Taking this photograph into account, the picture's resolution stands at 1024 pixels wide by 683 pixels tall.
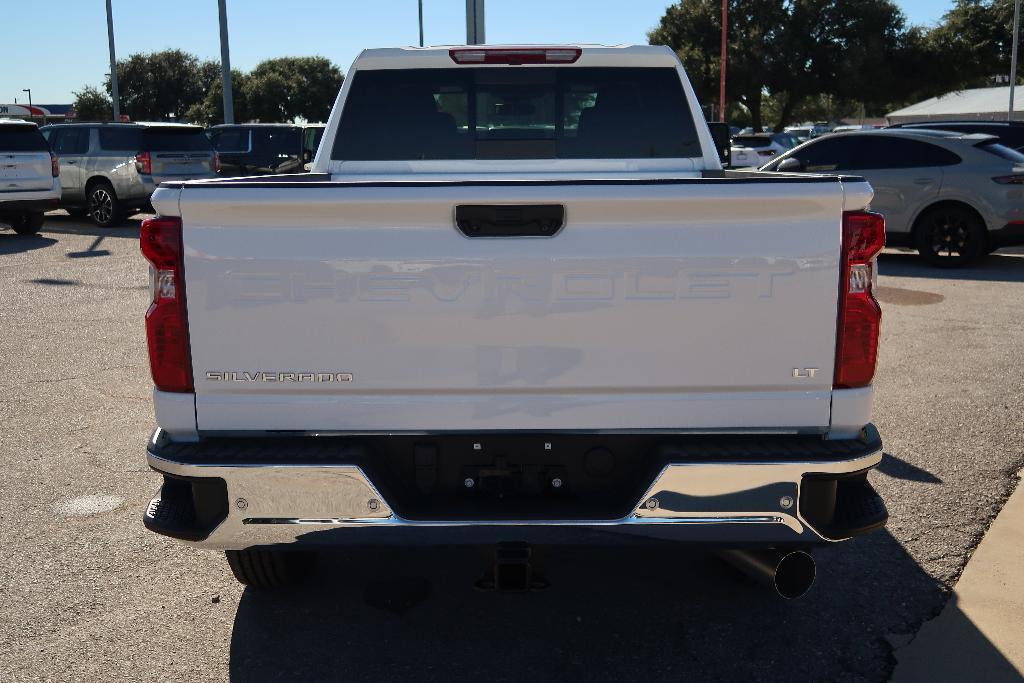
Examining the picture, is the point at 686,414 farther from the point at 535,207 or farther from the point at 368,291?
the point at 368,291

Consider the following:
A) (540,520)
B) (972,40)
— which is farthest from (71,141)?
(972,40)

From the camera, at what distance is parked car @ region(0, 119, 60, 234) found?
16516mm

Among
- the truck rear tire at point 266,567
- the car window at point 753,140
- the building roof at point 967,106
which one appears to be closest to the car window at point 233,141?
the car window at point 753,140

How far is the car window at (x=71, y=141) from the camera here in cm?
1897

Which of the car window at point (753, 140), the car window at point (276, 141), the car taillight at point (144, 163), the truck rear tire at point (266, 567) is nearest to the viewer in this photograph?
the truck rear tire at point (266, 567)

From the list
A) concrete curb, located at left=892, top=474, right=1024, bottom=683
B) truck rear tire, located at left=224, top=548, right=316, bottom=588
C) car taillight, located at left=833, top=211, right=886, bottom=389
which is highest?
car taillight, located at left=833, top=211, right=886, bottom=389

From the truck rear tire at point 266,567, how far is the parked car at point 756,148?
24.1 m

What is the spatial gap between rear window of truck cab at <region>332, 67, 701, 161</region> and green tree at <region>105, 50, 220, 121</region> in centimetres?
7716

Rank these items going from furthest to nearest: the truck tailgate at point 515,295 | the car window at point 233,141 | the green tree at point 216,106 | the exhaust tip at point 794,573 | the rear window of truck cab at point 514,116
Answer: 1. the green tree at point 216,106
2. the car window at point 233,141
3. the rear window of truck cab at point 514,116
4. the exhaust tip at point 794,573
5. the truck tailgate at point 515,295

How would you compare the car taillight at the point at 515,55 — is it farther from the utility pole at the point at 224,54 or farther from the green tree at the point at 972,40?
the green tree at the point at 972,40

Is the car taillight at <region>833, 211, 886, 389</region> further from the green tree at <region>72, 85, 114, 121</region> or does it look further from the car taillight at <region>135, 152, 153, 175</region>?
the green tree at <region>72, 85, 114, 121</region>

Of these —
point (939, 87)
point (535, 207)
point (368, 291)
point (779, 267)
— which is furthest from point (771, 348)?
point (939, 87)

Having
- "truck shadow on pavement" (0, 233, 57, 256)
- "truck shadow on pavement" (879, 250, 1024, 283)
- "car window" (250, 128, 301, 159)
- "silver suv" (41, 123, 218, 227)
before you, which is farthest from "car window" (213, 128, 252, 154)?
"truck shadow on pavement" (879, 250, 1024, 283)

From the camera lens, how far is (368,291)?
3021 millimetres
